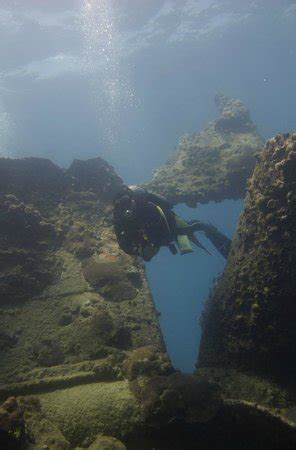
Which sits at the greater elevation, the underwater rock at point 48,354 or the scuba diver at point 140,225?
the scuba diver at point 140,225

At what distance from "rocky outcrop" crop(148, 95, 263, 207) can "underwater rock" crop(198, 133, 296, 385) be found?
25.6ft

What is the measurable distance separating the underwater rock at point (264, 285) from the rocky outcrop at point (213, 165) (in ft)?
25.6

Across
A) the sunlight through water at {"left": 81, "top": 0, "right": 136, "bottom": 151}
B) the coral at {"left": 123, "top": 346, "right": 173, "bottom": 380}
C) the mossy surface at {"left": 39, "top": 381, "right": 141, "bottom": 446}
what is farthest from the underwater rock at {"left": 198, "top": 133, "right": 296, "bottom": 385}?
the sunlight through water at {"left": 81, "top": 0, "right": 136, "bottom": 151}

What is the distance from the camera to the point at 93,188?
12.0 metres

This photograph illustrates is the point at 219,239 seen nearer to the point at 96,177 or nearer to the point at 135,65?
the point at 96,177

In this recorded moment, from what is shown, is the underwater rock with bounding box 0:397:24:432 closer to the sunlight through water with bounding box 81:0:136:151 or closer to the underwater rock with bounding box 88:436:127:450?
the underwater rock with bounding box 88:436:127:450

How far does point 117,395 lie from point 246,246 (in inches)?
121

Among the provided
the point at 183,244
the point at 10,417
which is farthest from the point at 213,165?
the point at 10,417

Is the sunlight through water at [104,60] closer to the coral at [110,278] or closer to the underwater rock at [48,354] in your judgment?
the coral at [110,278]

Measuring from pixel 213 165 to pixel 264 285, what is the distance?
1007cm

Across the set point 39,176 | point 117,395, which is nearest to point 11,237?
point 39,176

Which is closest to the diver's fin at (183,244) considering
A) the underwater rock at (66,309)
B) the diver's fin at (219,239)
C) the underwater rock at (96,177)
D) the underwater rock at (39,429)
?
the underwater rock at (66,309)

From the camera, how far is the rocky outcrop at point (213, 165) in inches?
561

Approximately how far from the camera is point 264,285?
18.8 feet
